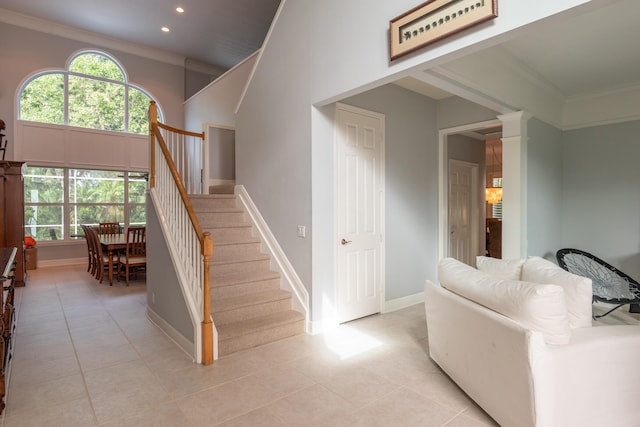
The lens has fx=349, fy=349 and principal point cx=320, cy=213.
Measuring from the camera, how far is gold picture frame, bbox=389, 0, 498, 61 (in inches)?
79.1

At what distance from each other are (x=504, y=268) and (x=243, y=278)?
2530 millimetres

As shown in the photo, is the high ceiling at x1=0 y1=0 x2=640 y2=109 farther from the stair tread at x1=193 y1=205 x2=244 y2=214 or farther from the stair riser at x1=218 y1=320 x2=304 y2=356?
the stair riser at x1=218 y1=320 x2=304 y2=356

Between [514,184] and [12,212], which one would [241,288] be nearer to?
[514,184]

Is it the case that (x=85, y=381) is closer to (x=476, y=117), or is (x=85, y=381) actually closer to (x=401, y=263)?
(x=401, y=263)

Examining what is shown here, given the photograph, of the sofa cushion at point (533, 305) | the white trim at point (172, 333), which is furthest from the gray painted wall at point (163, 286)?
the sofa cushion at point (533, 305)

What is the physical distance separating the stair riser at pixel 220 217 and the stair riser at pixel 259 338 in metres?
1.61

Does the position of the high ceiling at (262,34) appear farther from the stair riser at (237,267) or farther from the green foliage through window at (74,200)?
the green foliage through window at (74,200)

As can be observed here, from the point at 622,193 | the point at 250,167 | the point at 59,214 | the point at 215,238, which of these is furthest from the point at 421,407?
the point at 59,214

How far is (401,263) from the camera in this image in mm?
4586

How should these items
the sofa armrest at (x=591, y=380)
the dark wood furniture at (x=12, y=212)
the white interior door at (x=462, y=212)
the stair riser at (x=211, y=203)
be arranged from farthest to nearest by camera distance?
1. the dark wood furniture at (x=12, y=212)
2. the white interior door at (x=462, y=212)
3. the stair riser at (x=211, y=203)
4. the sofa armrest at (x=591, y=380)

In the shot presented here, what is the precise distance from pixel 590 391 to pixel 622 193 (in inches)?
150

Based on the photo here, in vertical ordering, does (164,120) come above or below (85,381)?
above

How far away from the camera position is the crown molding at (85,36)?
7.25 meters

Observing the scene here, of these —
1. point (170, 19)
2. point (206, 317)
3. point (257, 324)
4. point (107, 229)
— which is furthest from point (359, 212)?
point (170, 19)
